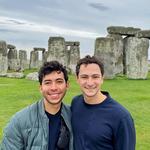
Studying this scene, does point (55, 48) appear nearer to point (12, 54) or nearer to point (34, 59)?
point (12, 54)

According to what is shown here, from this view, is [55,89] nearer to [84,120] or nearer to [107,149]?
[84,120]

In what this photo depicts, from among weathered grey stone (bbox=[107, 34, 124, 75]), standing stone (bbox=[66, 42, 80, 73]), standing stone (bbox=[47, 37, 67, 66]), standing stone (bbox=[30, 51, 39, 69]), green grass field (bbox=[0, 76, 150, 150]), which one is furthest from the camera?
standing stone (bbox=[30, 51, 39, 69])

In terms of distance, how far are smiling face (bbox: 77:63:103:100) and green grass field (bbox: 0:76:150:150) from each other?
15.9ft

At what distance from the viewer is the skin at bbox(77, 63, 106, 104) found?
4.89 meters

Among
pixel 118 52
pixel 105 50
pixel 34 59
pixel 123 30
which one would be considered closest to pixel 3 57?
pixel 118 52

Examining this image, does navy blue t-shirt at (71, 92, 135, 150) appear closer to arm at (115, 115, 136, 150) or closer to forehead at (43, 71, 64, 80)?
arm at (115, 115, 136, 150)

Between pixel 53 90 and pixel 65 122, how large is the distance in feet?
1.13

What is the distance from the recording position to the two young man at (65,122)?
4652 millimetres

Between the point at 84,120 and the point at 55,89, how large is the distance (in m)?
0.45

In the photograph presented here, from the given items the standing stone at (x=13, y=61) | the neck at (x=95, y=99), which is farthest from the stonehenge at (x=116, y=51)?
the neck at (x=95, y=99)

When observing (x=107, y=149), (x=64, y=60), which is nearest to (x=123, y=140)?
(x=107, y=149)

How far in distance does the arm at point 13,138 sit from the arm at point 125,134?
0.98m

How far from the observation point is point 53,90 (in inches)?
187

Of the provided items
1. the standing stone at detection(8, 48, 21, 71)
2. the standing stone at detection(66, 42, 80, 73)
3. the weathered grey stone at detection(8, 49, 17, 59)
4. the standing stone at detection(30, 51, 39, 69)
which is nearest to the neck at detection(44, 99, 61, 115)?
the standing stone at detection(66, 42, 80, 73)
